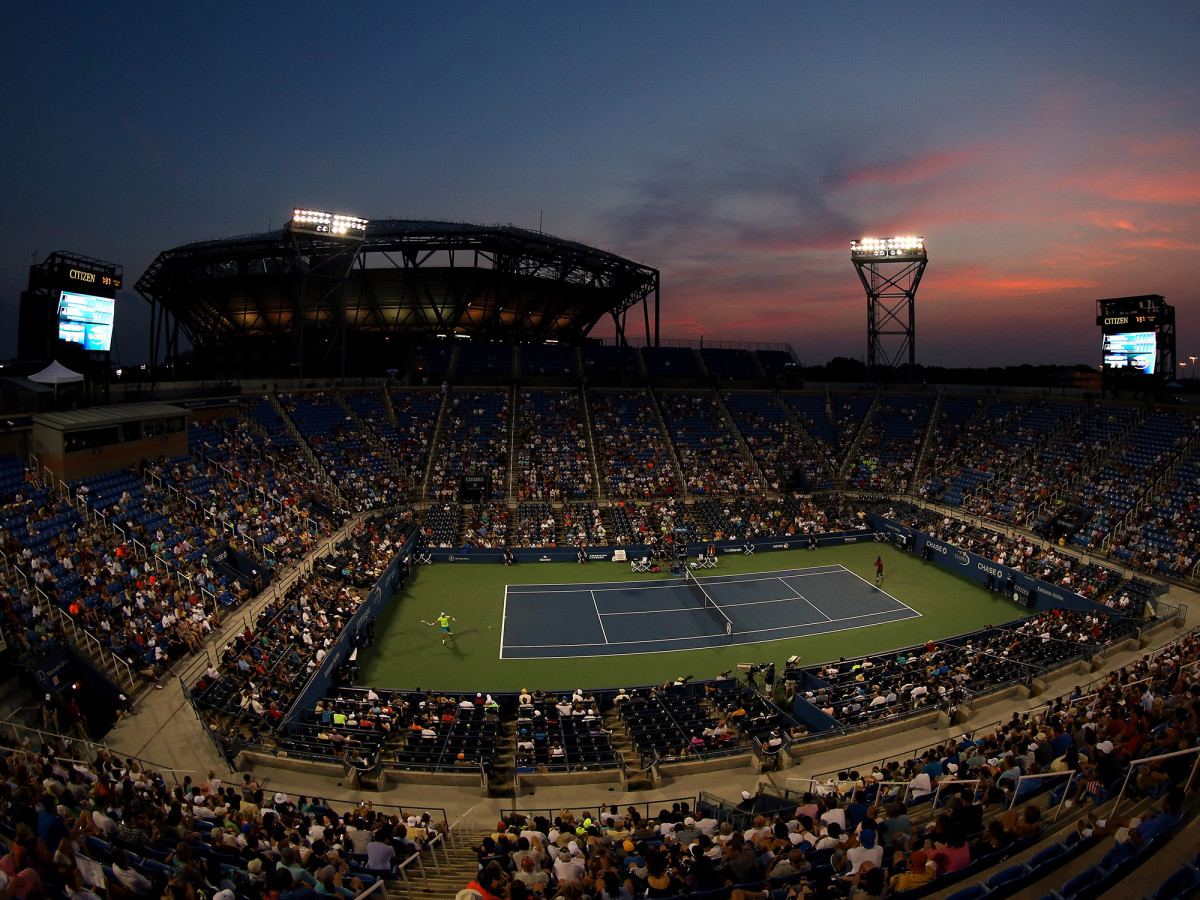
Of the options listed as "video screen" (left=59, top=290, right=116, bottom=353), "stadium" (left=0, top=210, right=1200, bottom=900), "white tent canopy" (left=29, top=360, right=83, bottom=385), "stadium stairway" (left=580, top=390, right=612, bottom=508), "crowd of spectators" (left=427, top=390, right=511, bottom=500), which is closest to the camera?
"stadium" (left=0, top=210, right=1200, bottom=900)

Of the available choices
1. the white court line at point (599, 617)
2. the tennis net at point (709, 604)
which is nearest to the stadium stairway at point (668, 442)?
the tennis net at point (709, 604)

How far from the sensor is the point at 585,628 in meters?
26.3

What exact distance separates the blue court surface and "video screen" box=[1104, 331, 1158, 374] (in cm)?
2481

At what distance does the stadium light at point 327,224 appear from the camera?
43.2 m

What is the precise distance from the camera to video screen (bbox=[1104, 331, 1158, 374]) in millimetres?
39781

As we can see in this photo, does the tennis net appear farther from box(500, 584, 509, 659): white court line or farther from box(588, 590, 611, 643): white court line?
box(500, 584, 509, 659): white court line

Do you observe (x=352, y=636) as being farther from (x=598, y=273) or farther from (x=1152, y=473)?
(x=598, y=273)

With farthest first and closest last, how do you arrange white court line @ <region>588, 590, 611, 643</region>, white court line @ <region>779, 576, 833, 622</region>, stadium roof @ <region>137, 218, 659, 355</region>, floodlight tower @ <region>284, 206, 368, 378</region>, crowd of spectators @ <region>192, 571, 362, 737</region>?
stadium roof @ <region>137, 218, 659, 355</region>, floodlight tower @ <region>284, 206, 368, 378</region>, white court line @ <region>779, 576, 833, 622</region>, white court line @ <region>588, 590, 611, 643</region>, crowd of spectators @ <region>192, 571, 362, 737</region>

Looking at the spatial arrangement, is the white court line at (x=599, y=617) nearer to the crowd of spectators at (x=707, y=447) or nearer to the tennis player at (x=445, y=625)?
the tennis player at (x=445, y=625)

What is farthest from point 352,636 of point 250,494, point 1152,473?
point 1152,473

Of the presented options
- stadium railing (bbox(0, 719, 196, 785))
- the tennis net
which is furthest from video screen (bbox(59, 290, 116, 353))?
the tennis net

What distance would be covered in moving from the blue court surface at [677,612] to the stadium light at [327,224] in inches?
1150

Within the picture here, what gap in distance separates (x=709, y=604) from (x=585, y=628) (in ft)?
19.9

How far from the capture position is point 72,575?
1900cm
